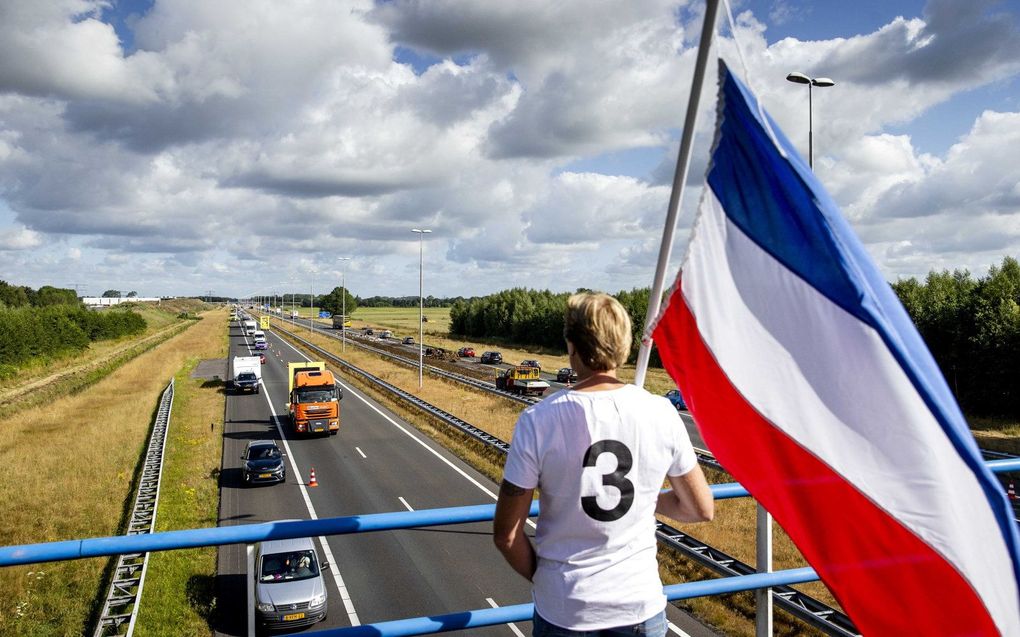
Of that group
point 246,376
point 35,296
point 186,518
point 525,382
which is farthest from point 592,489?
point 35,296

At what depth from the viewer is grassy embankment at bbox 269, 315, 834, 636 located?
1509cm

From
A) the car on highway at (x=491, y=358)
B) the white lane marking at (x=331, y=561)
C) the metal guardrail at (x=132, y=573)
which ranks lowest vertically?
the white lane marking at (x=331, y=561)

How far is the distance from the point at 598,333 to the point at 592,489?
54cm

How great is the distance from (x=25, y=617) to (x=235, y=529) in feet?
55.7

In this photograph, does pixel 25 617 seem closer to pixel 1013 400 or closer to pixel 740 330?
pixel 740 330

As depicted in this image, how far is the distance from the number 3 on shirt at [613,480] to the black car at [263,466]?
84.7 ft

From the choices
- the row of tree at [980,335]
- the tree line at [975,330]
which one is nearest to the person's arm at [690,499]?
the tree line at [975,330]

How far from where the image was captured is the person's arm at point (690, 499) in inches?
107

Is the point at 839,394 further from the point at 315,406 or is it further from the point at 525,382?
the point at 525,382

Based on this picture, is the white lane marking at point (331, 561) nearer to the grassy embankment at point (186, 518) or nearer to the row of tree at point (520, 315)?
the grassy embankment at point (186, 518)

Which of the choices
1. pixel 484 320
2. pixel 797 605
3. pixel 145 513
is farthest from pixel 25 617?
pixel 484 320

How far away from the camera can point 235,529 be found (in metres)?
3.05

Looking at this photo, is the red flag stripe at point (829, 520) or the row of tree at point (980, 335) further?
the row of tree at point (980, 335)

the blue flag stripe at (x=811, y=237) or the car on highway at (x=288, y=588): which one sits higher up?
the blue flag stripe at (x=811, y=237)
